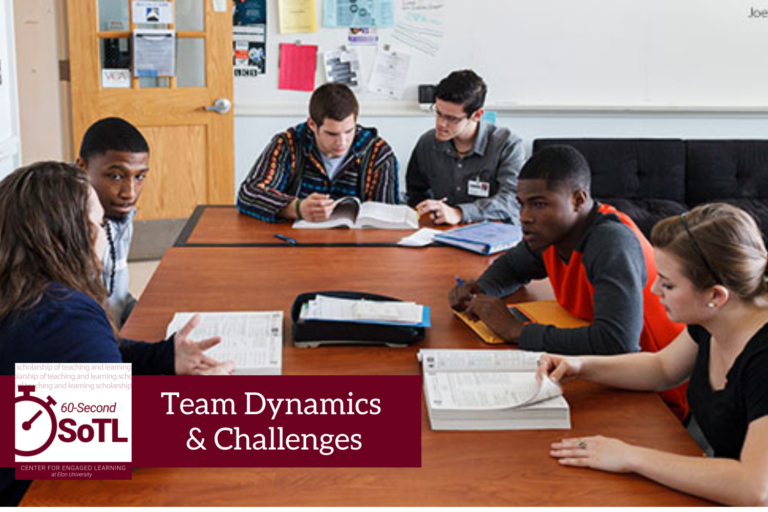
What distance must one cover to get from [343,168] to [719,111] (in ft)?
8.88

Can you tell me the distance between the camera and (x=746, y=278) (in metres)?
1.50

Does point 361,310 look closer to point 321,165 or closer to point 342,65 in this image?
point 321,165

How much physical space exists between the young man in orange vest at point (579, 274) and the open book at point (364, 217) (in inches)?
32.2

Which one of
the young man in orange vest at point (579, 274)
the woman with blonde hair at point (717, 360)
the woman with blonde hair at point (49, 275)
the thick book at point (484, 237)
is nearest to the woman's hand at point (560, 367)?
the woman with blonde hair at point (717, 360)

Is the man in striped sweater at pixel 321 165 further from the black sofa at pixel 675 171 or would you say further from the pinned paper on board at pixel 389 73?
the black sofa at pixel 675 171

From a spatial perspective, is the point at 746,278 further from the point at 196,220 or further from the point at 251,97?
the point at 251,97

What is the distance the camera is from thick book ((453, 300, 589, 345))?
205cm

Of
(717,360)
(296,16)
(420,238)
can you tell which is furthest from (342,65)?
(717,360)

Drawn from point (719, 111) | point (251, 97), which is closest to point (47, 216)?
point (251, 97)

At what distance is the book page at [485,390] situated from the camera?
1.60m

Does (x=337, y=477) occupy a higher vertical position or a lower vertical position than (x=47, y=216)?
lower

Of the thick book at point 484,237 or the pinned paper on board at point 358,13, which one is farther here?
the pinned paper on board at point 358,13

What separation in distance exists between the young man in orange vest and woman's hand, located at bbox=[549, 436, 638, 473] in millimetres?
429

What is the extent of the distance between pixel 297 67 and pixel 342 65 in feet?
0.81
